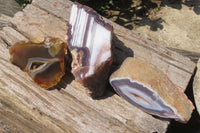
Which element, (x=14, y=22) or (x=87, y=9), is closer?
(x=87, y=9)

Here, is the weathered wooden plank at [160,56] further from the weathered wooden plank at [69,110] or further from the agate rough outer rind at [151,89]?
the weathered wooden plank at [69,110]

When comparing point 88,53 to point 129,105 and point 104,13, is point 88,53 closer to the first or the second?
point 129,105

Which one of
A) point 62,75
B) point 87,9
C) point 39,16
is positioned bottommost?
point 62,75

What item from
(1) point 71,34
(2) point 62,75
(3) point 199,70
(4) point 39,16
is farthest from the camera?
(4) point 39,16

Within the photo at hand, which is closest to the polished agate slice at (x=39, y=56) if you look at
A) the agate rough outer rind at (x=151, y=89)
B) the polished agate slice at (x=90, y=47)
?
the polished agate slice at (x=90, y=47)

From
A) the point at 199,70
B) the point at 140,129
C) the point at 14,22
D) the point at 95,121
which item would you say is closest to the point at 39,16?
the point at 14,22

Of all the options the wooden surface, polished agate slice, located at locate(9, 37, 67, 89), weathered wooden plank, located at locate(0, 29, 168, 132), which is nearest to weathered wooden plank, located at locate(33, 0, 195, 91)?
the wooden surface

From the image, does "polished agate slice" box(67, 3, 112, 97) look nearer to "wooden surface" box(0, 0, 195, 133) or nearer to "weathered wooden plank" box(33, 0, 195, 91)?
"wooden surface" box(0, 0, 195, 133)
